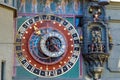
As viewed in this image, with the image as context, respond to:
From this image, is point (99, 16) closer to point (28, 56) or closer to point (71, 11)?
point (71, 11)

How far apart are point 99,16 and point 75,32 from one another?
919 millimetres

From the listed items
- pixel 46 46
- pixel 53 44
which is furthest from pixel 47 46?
pixel 53 44

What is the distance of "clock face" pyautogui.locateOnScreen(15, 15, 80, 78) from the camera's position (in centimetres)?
1395

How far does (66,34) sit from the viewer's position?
14375mm

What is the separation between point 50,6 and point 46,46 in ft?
4.41

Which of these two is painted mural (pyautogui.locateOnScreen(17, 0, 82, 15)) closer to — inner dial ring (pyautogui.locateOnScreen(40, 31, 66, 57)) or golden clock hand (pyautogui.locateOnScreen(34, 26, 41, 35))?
golden clock hand (pyautogui.locateOnScreen(34, 26, 41, 35))

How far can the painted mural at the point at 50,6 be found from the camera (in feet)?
47.0

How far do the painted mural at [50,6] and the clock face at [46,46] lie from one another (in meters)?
0.24

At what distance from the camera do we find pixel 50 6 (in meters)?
14.5

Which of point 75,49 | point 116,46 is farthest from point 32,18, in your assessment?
point 116,46

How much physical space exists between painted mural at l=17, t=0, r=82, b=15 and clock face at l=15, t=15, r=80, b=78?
24 centimetres

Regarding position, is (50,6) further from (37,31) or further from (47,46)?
(47,46)

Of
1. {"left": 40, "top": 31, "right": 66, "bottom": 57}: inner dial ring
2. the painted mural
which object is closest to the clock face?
{"left": 40, "top": 31, "right": 66, "bottom": 57}: inner dial ring

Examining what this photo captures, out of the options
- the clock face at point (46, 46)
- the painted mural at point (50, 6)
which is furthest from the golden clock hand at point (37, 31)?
the painted mural at point (50, 6)
